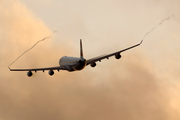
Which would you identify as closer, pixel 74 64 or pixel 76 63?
pixel 76 63

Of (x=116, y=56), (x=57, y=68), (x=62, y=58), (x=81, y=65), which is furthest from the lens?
(x=62, y=58)

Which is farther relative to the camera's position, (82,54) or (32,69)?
(32,69)

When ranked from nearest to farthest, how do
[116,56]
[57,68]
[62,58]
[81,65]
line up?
[81,65], [116,56], [57,68], [62,58]

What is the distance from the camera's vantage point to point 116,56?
72.7 metres

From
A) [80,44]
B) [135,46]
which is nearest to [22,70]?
[80,44]

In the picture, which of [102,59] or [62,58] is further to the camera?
[62,58]

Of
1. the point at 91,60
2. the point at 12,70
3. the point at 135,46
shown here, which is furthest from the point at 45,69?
the point at 135,46

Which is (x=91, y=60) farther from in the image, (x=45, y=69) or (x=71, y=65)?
(x=45, y=69)

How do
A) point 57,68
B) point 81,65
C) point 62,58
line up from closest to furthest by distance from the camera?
point 81,65 < point 57,68 < point 62,58

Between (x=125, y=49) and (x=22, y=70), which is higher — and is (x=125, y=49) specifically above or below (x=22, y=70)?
below

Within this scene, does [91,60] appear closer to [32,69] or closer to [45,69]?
[45,69]

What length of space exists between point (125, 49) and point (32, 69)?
1329 inches

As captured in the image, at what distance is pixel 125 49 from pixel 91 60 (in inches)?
468

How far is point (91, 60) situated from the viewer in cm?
7544
